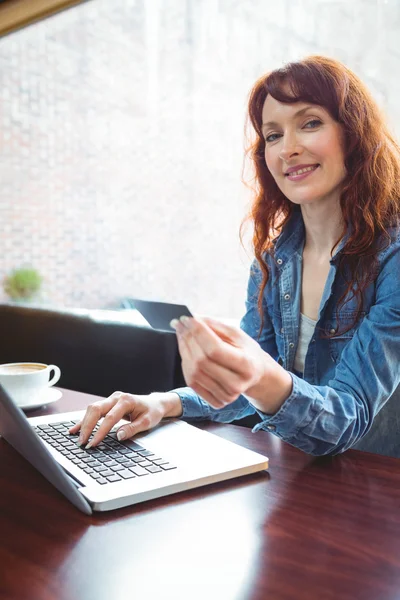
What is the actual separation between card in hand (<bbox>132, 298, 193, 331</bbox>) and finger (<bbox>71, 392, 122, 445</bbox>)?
0.85 ft

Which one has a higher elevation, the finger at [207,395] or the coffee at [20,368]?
the finger at [207,395]

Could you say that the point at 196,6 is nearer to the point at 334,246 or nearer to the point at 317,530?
the point at 334,246

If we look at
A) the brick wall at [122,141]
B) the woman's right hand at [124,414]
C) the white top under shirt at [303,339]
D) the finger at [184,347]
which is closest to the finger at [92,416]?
the woman's right hand at [124,414]

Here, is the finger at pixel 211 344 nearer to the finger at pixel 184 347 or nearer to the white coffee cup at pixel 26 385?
the finger at pixel 184 347

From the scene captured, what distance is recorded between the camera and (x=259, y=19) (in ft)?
13.5

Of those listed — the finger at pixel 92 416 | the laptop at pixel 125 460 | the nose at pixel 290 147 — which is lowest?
the laptop at pixel 125 460

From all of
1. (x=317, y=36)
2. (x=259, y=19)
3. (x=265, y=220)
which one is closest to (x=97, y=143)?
(x=259, y=19)

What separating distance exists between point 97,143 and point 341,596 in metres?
5.30

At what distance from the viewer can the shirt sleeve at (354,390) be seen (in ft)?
2.51

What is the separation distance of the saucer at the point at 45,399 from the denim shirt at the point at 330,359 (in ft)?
0.84

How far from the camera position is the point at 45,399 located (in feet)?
3.40

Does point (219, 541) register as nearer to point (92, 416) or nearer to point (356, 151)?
point (92, 416)

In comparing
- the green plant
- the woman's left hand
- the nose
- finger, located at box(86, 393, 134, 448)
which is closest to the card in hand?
the woman's left hand

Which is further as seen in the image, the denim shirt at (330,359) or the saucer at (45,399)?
the saucer at (45,399)
